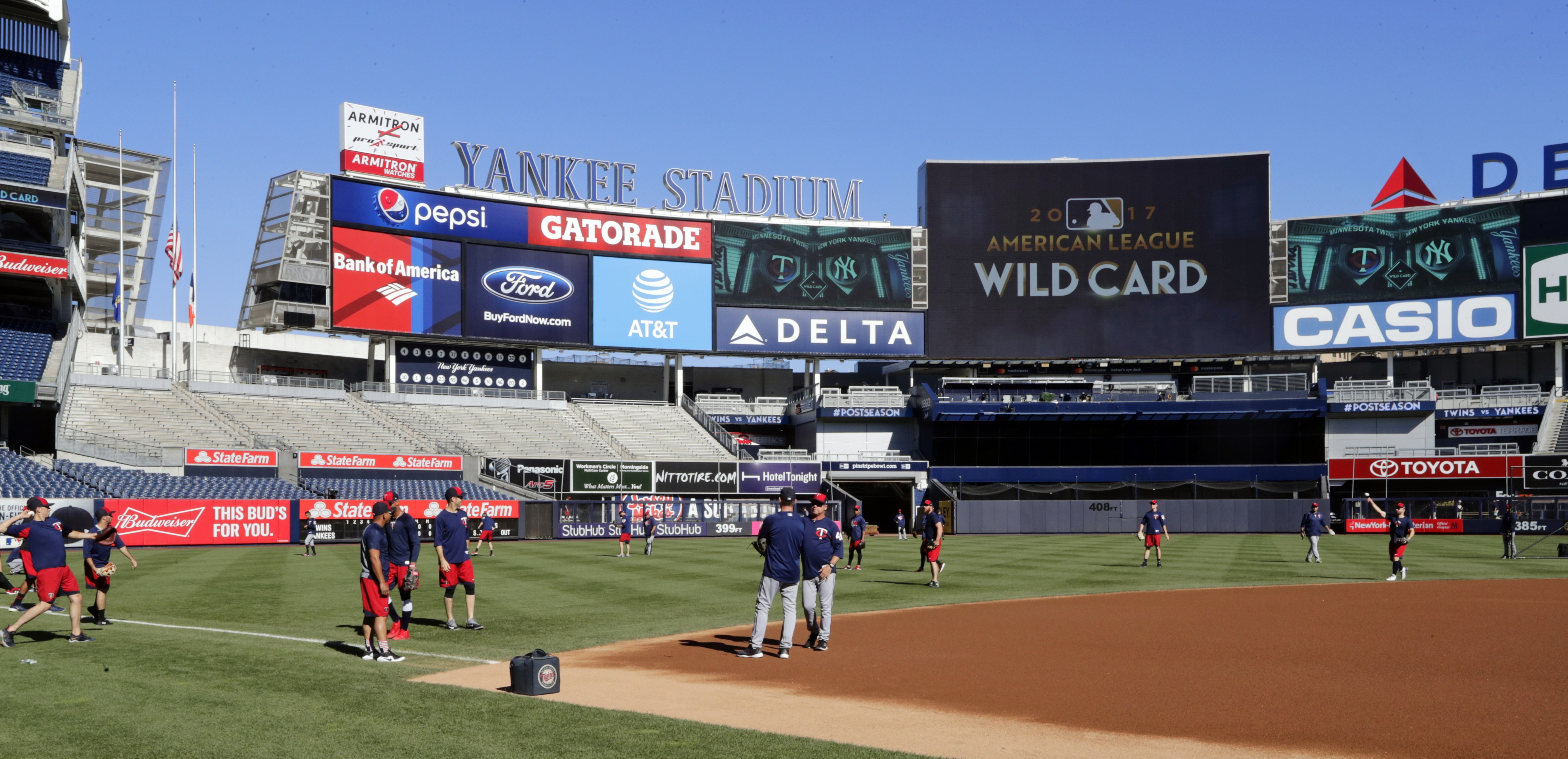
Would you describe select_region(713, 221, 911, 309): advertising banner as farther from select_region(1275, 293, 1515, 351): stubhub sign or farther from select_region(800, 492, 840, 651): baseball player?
select_region(800, 492, 840, 651): baseball player

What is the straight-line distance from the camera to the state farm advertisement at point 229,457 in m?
49.8

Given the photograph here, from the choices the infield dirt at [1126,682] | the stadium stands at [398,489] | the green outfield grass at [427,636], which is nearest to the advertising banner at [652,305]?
the stadium stands at [398,489]

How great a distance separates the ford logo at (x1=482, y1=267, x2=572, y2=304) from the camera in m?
68.2

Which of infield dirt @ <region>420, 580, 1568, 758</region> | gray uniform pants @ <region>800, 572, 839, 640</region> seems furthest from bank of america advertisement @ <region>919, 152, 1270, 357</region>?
gray uniform pants @ <region>800, 572, 839, 640</region>

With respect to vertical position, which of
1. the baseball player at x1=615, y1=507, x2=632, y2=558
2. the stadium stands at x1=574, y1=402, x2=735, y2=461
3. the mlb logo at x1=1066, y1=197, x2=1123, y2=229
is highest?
the mlb logo at x1=1066, y1=197, x2=1123, y2=229

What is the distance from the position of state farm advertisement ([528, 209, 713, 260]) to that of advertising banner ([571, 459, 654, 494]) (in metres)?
16.6

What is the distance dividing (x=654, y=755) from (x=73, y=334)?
56.0 meters

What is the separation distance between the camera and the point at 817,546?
51.4 ft

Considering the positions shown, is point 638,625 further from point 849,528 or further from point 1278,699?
point 849,528

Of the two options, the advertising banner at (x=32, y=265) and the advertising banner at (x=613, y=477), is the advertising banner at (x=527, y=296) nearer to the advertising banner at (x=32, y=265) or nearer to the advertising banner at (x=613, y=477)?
the advertising banner at (x=613, y=477)

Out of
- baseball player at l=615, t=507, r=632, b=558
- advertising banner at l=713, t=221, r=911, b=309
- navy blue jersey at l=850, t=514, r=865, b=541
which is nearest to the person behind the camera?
navy blue jersey at l=850, t=514, r=865, b=541

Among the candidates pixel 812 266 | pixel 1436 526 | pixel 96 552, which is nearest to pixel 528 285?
pixel 812 266

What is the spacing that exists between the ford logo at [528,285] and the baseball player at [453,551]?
51.7m

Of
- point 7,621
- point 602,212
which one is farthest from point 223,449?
point 7,621
